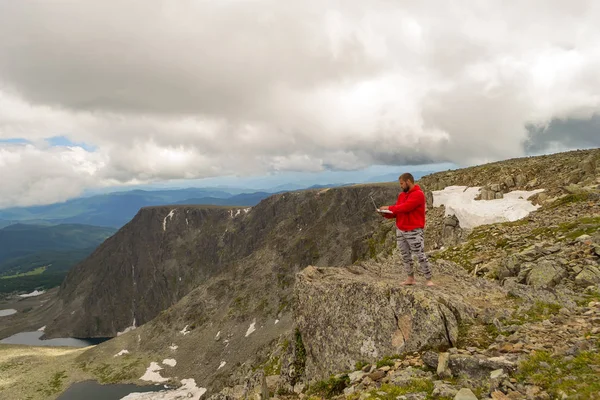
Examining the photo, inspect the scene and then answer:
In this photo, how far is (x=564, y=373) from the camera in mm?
6906

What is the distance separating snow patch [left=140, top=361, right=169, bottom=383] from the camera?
11762cm

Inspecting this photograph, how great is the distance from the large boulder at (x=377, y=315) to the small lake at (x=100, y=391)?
126218 mm

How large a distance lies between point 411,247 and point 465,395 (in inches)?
293

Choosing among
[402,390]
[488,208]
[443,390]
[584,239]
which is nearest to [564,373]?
[443,390]

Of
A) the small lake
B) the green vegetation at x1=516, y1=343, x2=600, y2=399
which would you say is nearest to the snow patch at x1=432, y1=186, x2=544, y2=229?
the green vegetation at x1=516, y1=343, x2=600, y2=399

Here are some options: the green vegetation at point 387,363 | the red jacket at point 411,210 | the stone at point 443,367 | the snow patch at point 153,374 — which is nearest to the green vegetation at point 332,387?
the green vegetation at point 387,363

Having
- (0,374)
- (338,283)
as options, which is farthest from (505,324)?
(0,374)

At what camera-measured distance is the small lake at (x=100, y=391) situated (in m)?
115

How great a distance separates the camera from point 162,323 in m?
143

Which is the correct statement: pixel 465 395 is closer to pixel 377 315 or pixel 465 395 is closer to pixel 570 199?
pixel 377 315

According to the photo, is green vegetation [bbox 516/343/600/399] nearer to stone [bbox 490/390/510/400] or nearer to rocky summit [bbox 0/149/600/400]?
rocky summit [bbox 0/149/600/400]

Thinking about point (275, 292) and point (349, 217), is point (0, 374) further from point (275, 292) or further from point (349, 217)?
point (349, 217)

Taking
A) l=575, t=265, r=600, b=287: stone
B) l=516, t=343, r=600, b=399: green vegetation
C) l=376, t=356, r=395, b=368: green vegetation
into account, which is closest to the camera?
l=516, t=343, r=600, b=399: green vegetation

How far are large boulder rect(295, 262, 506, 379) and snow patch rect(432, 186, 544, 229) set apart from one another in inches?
745
